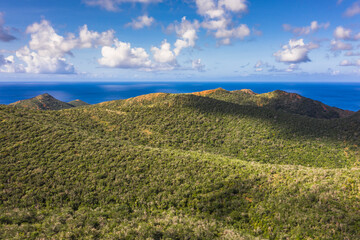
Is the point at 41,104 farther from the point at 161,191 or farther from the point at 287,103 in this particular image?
the point at 287,103

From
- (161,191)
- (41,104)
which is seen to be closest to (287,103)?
(161,191)

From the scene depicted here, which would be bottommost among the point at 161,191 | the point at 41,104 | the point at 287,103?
the point at 161,191

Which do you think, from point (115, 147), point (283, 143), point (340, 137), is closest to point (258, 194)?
point (115, 147)

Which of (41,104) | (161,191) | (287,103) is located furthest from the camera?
(41,104)

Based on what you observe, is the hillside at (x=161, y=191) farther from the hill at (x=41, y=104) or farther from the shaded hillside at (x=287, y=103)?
the hill at (x=41, y=104)

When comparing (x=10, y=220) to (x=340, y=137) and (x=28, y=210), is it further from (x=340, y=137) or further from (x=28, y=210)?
(x=340, y=137)

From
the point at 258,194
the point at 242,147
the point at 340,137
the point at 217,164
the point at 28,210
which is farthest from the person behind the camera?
the point at 340,137

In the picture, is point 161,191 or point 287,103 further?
point 287,103

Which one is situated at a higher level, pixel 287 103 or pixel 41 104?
pixel 287 103

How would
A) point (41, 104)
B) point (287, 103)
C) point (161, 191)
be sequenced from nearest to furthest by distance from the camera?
point (161, 191) < point (287, 103) < point (41, 104)
